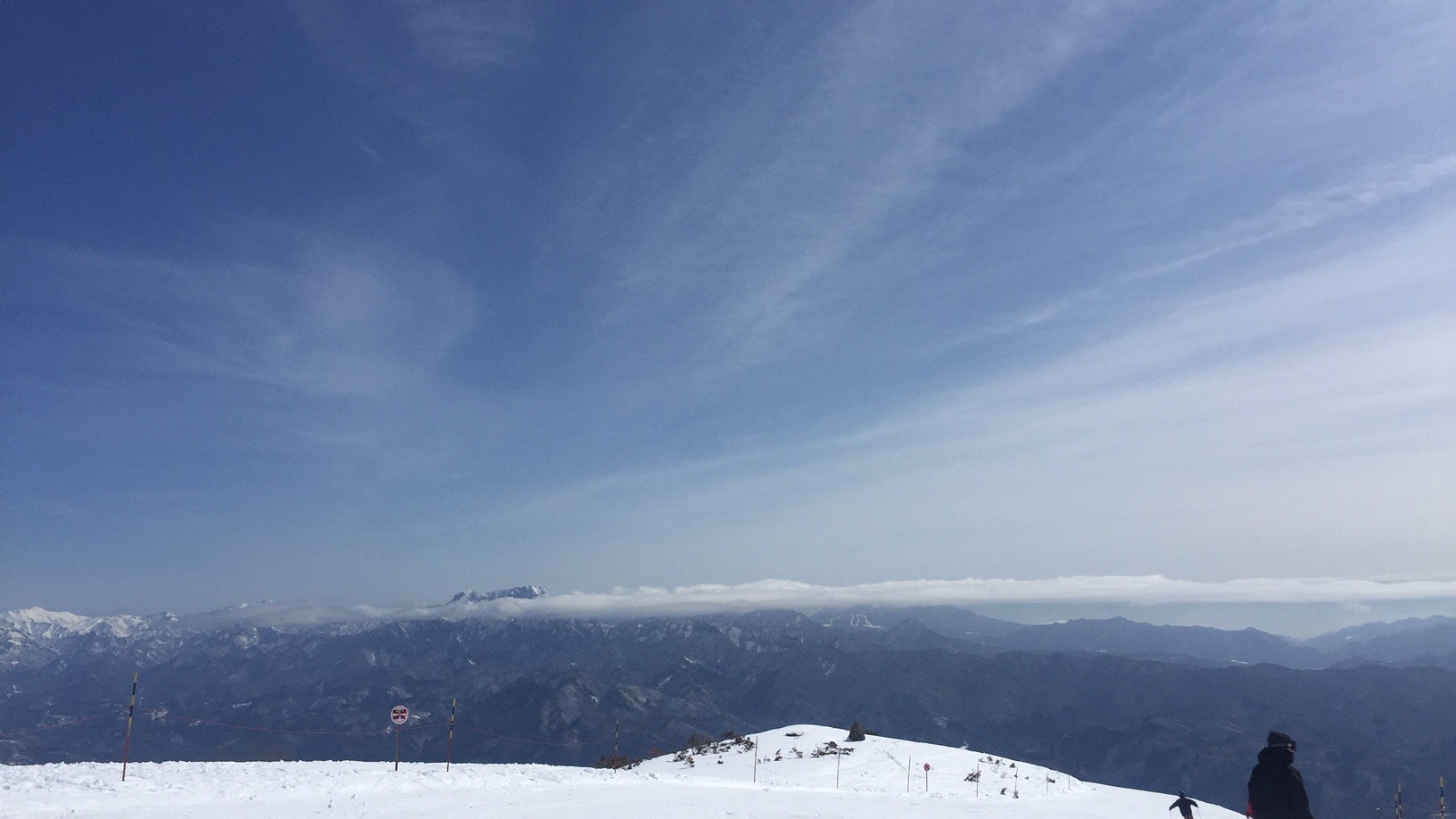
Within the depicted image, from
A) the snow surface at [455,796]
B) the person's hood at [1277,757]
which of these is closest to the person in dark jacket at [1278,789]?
the person's hood at [1277,757]

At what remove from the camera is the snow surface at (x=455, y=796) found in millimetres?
17062

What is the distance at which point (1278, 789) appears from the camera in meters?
11.3

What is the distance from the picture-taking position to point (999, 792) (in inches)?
1422

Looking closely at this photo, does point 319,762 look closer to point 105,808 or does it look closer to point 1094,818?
point 105,808

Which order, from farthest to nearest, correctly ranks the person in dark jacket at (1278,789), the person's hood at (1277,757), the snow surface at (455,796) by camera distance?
1. the snow surface at (455,796)
2. the person's hood at (1277,757)
3. the person in dark jacket at (1278,789)

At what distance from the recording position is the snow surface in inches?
672

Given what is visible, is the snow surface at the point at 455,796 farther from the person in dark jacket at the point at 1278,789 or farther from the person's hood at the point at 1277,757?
the person's hood at the point at 1277,757

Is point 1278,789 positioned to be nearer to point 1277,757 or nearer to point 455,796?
point 1277,757

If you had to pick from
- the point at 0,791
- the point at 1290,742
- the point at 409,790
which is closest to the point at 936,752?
the point at 409,790

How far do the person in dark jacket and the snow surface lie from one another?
37.4 feet

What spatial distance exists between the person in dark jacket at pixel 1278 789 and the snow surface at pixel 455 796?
449 inches

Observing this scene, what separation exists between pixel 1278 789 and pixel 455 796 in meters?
18.5

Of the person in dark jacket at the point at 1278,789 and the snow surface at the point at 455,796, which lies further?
the snow surface at the point at 455,796

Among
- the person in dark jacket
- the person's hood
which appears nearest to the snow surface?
the person in dark jacket
